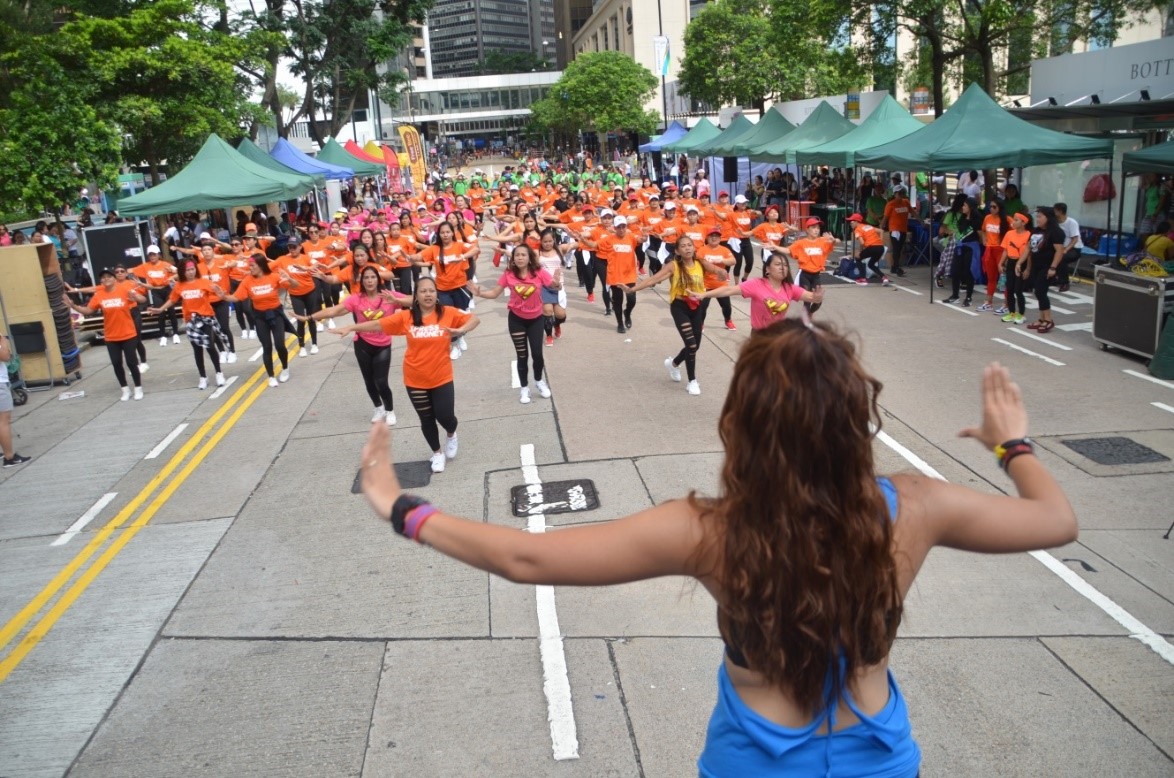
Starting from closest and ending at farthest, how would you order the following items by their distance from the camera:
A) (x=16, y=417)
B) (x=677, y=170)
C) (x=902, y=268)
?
(x=16, y=417), (x=902, y=268), (x=677, y=170)

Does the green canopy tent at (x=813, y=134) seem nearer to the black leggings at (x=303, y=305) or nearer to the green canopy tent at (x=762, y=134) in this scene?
the green canopy tent at (x=762, y=134)

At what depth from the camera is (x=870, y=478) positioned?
2053mm

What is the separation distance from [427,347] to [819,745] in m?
7.10

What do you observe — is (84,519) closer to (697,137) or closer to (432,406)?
(432,406)

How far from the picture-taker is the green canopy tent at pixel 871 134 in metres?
20.8

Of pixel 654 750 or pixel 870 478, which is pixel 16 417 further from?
pixel 870 478

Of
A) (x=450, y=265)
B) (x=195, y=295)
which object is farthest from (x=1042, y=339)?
(x=195, y=295)

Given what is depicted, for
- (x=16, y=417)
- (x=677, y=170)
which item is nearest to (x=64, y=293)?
(x=16, y=417)

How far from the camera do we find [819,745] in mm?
2088

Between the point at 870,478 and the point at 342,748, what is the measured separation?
3633 millimetres

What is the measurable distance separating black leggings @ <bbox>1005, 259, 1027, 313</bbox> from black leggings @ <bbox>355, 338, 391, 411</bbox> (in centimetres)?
896

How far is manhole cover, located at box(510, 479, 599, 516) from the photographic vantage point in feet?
26.0

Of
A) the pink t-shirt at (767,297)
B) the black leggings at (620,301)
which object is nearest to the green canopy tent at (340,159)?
the black leggings at (620,301)

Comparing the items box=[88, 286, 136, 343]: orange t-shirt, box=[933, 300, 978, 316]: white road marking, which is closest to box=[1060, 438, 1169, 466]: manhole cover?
box=[933, 300, 978, 316]: white road marking
